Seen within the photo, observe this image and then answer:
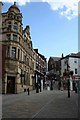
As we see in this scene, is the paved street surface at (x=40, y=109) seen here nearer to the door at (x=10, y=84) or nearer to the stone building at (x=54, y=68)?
the door at (x=10, y=84)

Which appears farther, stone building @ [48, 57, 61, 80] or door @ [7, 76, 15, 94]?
stone building @ [48, 57, 61, 80]

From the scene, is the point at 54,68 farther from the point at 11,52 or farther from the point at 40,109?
the point at 40,109

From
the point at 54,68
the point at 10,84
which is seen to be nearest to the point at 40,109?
the point at 10,84

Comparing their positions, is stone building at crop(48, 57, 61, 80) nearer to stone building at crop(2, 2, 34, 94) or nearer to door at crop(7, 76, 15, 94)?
stone building at crop(2, 2, 34, 94)

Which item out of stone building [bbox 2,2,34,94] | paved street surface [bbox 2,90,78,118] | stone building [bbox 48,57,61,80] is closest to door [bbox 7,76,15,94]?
stone building [bbox 2,2,34,94]

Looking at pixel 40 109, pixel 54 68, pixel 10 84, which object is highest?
pixel 54 68

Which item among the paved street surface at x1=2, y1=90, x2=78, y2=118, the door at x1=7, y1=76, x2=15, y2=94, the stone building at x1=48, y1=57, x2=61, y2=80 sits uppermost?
the stone building at x1=48, y1=57, x2=61, y2=80

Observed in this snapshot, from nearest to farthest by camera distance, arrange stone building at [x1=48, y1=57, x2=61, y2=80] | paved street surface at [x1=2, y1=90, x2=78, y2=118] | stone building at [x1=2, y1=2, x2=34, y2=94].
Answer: paved street surface at [x1=2, y1=90, x2=78, y2=118] → stone building at [x1=2, y1=2, x2=34, y2=94] → stone building at [x1=48, y1=57, x2=61, y2=80]

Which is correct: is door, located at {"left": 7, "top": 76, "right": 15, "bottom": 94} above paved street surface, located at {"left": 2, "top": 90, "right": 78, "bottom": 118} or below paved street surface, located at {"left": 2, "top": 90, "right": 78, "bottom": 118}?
above

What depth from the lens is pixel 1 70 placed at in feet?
158

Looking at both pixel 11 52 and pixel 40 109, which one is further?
pixel 11 52

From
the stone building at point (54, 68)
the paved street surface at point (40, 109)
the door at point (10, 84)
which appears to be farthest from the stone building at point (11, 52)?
the stone building at point (54, 68)

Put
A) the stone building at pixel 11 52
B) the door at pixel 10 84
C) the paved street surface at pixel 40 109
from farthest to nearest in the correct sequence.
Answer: the door at pixel 10 84 → the stone building at pixel 11 52 → the paved street surface at pixel 40 109

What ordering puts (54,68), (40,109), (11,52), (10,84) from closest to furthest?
(40,109) < (11,52) < (10,84) < (54,68)
